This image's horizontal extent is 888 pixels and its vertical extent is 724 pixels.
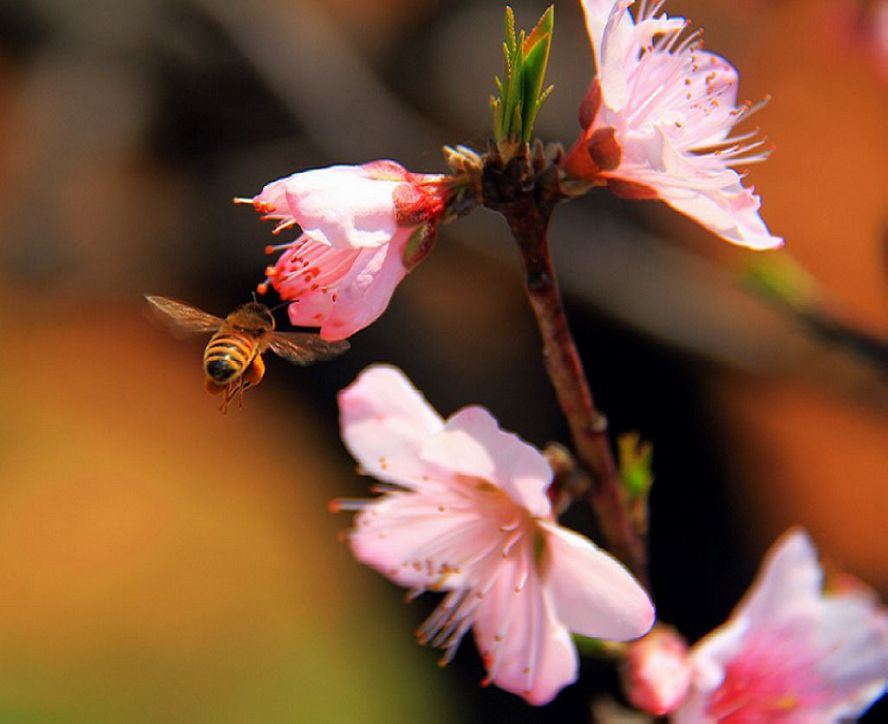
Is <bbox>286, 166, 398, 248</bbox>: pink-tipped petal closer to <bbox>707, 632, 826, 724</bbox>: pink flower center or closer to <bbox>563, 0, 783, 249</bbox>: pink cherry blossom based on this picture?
<bbox>563, 0, 783, 249</bbox>: pink cherry blossom

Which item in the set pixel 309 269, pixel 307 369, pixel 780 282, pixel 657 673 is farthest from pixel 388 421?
pixel 307 369

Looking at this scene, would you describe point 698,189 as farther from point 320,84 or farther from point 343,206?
point 320,84

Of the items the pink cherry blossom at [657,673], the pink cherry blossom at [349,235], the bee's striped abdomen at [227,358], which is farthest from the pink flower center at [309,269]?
the pink cherry blossom at [657,673]

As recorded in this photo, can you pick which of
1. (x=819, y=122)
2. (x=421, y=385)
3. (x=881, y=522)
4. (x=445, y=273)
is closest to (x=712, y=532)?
(x=881, y=522)

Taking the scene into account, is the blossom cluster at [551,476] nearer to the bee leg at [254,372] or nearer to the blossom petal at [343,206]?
the blossom petal at [343,206]

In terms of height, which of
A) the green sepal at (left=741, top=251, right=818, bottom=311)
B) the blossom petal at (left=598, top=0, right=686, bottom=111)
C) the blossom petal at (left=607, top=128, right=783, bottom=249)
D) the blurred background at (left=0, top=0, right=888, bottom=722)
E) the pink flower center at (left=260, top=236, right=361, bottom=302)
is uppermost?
the blossom petal at (left=598, top=0, right=686, bottom=111)

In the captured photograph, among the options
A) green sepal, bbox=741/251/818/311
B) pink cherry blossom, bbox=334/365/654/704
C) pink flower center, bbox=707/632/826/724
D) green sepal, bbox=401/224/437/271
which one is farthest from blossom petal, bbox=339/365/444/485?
green sepal, bbox=741/251/818/311

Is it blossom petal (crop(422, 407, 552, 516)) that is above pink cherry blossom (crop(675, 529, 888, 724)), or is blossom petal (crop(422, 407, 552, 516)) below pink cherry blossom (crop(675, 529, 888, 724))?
above
